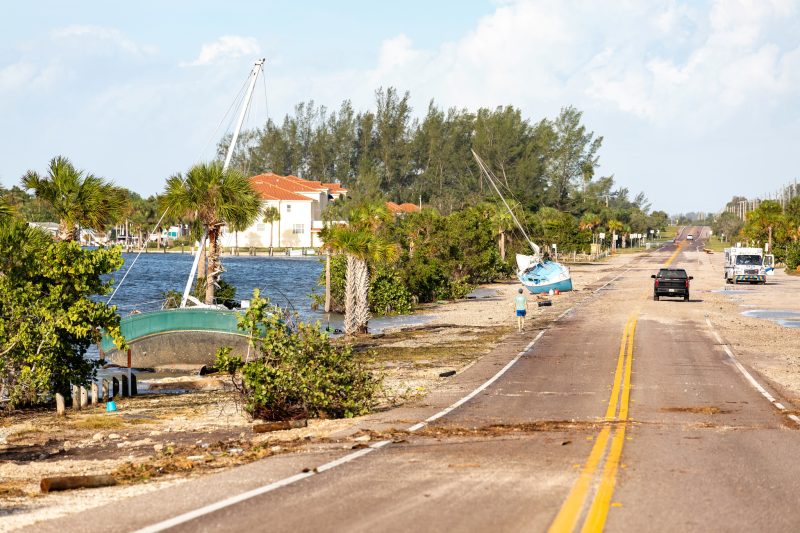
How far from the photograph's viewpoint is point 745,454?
571 inches

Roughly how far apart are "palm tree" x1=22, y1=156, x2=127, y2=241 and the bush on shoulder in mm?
10198

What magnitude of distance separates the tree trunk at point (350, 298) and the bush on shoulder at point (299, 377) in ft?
68.7

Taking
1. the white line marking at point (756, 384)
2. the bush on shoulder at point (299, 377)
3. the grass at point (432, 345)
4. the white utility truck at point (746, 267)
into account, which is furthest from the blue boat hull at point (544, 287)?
the bush on shoulder at point (299, 377)

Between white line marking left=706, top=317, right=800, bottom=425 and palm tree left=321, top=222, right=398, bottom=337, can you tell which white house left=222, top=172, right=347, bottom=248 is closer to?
palm tree left=321, top=222, right=398, bottom=337

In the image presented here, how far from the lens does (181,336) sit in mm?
34500

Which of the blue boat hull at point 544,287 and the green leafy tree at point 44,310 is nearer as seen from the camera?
the green leafy tree at point 44,310

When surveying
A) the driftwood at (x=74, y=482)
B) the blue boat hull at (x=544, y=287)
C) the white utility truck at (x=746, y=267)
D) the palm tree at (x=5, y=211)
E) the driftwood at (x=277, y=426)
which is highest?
the palm tree at (x=5, y=211)

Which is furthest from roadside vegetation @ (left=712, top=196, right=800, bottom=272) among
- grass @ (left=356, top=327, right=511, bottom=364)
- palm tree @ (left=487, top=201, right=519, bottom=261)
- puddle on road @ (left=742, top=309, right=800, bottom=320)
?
grass @ (left=356, top=327, right=511, bottom=364)

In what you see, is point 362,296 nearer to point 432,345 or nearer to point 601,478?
point 432,345

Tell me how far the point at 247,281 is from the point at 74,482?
89.9m

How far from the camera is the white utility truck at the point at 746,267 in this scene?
77.9 m

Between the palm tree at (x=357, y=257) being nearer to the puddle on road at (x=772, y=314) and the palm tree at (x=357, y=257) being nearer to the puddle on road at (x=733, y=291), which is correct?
the puddle on road at (x=772, y=314)

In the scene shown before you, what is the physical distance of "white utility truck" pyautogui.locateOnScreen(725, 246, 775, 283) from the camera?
7794 centimetres

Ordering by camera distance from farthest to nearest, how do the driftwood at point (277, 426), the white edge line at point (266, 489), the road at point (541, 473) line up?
the driftwood at point (277, 426) → the road at point (541, 473) → the white edge line at point (266, 489)
